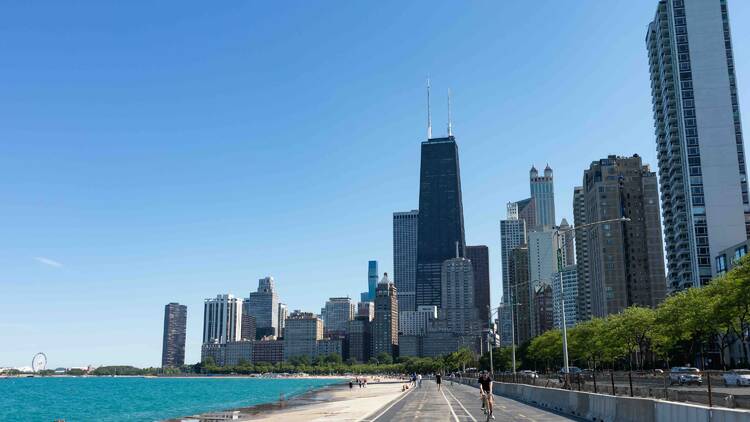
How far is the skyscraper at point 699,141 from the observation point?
15038cm

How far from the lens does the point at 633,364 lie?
503ft

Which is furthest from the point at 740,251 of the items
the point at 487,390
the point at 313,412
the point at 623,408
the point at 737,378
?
the point at 623,408

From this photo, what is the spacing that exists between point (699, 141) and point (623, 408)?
14567 centimetres

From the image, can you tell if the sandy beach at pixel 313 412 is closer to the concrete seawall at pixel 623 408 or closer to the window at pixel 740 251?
the concrete seawall at pixel 623 408

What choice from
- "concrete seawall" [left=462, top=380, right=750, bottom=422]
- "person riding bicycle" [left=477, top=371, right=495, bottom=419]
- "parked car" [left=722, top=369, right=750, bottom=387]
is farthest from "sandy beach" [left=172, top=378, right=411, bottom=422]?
"parked car" [left=722, top=369, right=750, bottom=387]

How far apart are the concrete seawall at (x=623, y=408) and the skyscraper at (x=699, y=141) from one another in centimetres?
11603

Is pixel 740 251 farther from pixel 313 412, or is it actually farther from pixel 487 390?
pixel 487 390

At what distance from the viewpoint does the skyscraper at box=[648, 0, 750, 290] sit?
150 metres

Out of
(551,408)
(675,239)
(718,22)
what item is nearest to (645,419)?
(551,408)

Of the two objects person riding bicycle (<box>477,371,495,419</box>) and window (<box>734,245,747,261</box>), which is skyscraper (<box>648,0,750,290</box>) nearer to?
window (<box>734,245,747,261</box>)

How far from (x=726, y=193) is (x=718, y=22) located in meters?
42.8

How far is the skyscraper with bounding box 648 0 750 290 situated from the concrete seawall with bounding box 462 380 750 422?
116m

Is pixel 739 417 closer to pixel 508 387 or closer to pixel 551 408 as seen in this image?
pixel 551 408

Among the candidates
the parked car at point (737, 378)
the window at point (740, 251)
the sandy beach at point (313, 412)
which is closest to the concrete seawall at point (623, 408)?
the sandy beach at point (313, 412)
